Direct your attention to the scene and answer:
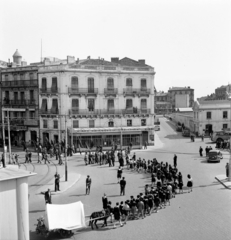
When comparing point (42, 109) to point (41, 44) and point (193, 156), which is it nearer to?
point (41, 44)

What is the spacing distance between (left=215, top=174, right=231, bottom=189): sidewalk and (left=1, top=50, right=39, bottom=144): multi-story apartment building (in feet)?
101

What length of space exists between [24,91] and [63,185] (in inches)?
1125

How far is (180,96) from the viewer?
136m

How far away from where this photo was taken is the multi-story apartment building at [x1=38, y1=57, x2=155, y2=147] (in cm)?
4647

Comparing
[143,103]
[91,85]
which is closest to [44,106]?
[91,85]

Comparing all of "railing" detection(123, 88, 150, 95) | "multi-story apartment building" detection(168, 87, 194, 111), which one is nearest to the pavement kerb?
"railing" detection(123, 88, 150, 95)

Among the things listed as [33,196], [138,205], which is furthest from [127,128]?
[138,205]

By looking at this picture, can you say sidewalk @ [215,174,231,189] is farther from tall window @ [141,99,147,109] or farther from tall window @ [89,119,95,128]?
tall window @ [141,99,147,109]

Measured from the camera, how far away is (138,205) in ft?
59.5

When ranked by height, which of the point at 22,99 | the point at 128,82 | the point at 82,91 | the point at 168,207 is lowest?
the point at 168,207

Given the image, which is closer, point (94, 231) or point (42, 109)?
point (94, 231)

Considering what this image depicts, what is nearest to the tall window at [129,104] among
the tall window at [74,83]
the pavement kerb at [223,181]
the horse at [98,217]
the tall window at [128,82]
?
the tall window at [128,82]

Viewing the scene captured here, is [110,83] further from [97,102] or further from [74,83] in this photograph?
[74,83]

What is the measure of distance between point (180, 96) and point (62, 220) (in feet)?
412
